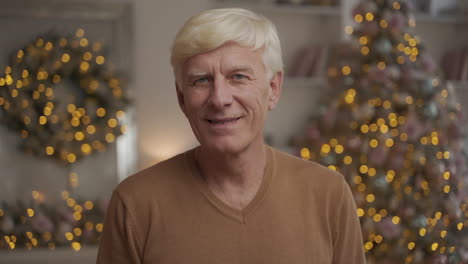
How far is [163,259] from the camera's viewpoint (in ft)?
4.23

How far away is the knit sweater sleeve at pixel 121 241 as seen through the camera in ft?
4.24

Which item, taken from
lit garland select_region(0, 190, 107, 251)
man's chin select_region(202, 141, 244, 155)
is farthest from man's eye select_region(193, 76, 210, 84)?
lit garland select_region(0, 190, 107, 251)

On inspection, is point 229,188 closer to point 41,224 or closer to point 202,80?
point 202,80

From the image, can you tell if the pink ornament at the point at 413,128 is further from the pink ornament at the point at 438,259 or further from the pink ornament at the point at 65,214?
the pink ornament at the point at 65,214

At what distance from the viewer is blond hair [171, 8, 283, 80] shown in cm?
119

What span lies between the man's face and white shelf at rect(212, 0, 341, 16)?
125 inches

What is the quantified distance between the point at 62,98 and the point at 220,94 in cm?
315

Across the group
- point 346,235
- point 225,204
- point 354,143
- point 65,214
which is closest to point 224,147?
point 225,204

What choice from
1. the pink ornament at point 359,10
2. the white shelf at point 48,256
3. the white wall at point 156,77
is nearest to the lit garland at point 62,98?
the white wall at point 156,77

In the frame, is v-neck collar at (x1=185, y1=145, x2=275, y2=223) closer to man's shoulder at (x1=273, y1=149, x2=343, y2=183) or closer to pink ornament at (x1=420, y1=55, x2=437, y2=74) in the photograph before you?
man's shoulder at (x1=273, y1=149, x2=343, y2=183)

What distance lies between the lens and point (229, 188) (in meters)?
1.39

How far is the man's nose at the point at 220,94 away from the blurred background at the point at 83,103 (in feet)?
9.01

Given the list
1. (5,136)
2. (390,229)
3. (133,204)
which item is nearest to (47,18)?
(5,136)

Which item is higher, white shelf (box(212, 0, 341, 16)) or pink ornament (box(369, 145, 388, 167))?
white shelf (box(212, 0, 341, 16))
